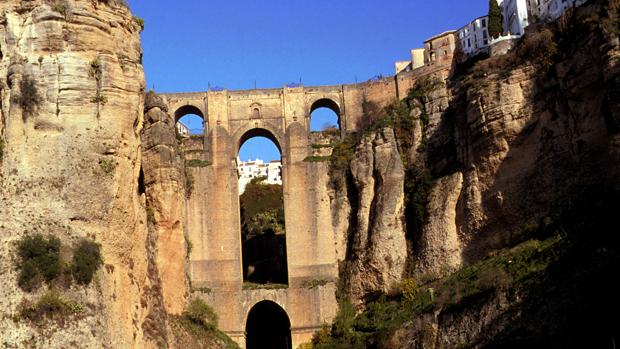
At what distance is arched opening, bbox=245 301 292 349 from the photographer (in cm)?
4694

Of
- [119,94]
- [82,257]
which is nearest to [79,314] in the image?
[82,257]

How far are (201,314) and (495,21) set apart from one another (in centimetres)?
2041

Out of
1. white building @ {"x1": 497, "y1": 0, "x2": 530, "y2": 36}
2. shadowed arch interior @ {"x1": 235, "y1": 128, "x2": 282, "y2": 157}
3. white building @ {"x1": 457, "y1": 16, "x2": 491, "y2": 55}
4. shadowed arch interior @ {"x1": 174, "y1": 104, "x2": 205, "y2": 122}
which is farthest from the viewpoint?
white building @ {"x1": 457, "y1": 16, "x2": 491, "y2": 55}

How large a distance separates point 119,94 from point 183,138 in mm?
20075

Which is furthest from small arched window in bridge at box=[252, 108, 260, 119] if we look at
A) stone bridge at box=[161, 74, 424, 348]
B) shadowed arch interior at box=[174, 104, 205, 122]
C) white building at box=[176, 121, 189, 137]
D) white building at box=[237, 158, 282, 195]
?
white building at box=[237, 158, 282, 195]

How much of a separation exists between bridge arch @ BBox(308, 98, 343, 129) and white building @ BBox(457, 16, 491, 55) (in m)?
7.29

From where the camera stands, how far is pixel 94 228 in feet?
76.8

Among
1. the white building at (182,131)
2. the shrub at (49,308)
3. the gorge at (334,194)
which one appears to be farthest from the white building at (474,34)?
the shrub at (49,308)

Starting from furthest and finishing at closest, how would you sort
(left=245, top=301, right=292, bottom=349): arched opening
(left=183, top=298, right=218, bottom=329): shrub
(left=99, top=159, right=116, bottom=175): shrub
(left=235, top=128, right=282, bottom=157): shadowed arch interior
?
1. (left=245, top=301, right=292, bottom=349): arched opening
2. (left=235, top=128, right=282, bottom=157): shadowed arch interior
3. (left=183, top=298, right=218, bottom=329): shrub
4. (left=99, top=159, right=116, bottom=175): shrub

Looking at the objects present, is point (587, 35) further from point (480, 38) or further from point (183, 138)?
point (183, 138)

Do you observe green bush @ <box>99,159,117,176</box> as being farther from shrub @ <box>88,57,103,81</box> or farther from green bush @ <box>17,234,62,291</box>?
green bush @ <box>17,234,62,291</box>

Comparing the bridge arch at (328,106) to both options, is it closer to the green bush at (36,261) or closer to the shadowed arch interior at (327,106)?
the shadowed arch interior at (327,106)

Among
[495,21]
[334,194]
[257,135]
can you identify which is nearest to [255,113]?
[257,135]

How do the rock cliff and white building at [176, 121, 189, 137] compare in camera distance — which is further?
white building at [176, 121, 189, 137]
